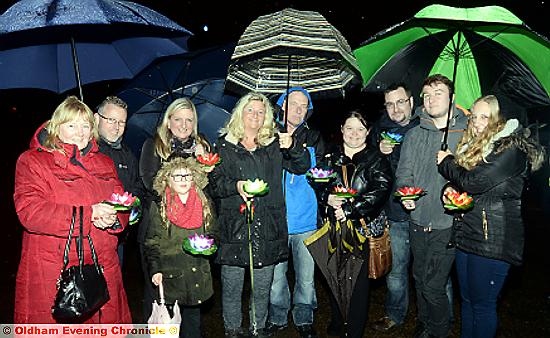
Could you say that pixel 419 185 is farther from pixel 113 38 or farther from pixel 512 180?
pixel 113 38

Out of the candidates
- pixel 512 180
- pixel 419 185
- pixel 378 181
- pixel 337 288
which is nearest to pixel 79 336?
pixel 337 288

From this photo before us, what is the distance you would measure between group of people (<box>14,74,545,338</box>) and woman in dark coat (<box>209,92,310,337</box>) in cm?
1

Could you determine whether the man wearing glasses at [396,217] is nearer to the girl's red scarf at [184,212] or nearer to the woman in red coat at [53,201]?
the girl's red scarf at [184,212]

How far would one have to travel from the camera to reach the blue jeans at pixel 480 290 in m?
4.32

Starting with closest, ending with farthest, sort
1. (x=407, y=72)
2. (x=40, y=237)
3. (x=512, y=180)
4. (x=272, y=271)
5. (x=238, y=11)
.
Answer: (x=40, y=237), (x=512, y=180), (x=272, y=271), (x=407, y=72), (x=238, y=11)

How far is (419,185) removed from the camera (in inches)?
190

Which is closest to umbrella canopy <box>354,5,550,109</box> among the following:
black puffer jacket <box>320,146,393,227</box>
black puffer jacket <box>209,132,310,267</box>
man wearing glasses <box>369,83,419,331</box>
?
man wearing glasses <box>369,83,419,331</box>

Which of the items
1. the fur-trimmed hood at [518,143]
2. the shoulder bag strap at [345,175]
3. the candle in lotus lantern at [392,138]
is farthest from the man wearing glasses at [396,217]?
→ the fur-trimmed hood at [518,143]

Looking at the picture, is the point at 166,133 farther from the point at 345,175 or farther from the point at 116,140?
the point at 345,175

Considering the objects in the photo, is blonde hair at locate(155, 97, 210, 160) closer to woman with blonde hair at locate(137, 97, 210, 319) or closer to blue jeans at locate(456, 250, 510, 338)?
woman with blonde hair at locate(137, 97, 210, 319)

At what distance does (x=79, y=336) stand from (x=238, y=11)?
90.6ft

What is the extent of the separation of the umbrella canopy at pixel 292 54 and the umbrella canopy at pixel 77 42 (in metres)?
0.66

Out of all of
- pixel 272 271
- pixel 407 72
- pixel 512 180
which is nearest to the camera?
pixel 512 180

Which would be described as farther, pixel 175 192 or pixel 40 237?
pixel 175 192
